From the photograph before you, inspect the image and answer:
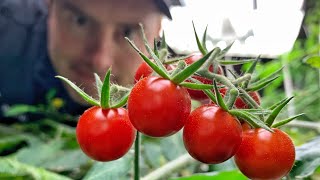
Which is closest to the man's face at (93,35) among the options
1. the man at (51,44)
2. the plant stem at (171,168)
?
the man at (51,44)

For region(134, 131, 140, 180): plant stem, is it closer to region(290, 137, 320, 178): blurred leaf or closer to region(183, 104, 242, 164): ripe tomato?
region(183, 104, 242, 164): ripe tomato

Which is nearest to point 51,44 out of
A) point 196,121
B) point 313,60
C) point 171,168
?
point 171,168

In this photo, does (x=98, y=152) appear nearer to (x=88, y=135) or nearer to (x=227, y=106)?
(x=88, y=135)

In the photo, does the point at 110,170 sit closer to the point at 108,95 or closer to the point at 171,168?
the point at 171,168

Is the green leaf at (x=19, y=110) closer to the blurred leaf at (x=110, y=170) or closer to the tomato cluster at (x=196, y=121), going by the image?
the blurred leaf at (x=110, y=170)

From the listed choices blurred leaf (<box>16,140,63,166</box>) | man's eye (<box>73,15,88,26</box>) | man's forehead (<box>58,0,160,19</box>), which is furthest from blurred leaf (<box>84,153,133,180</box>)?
man's eye (<box>73,15,88,26</box>)
